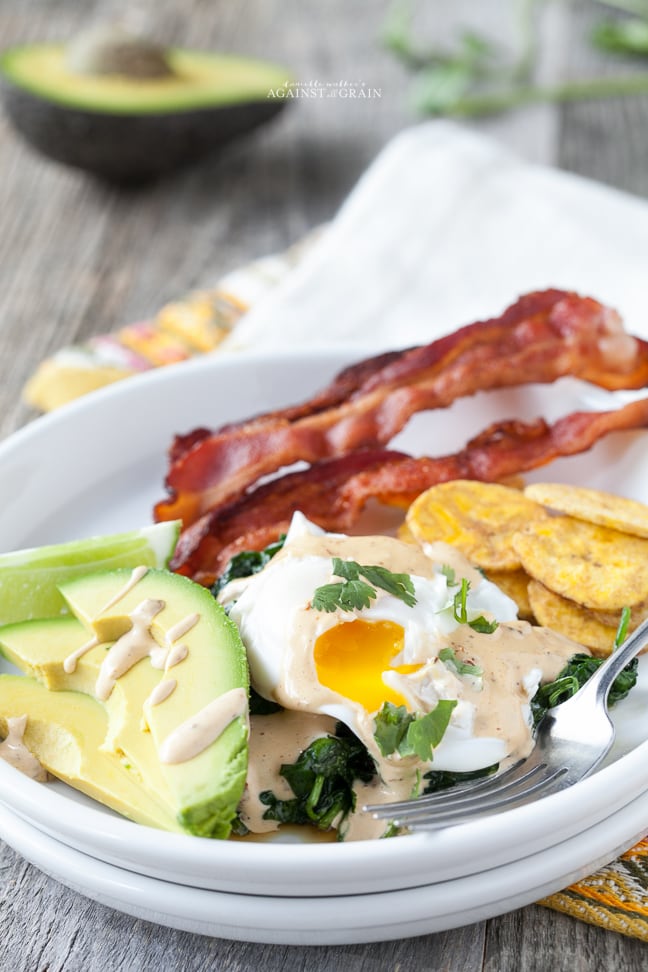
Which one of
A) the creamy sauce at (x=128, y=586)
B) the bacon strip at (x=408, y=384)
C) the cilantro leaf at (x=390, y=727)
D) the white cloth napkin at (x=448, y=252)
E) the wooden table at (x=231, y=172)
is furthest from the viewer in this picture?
the wooden table at (x=231, y=172)

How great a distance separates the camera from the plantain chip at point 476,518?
2.18 m

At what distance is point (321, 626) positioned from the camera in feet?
5.86

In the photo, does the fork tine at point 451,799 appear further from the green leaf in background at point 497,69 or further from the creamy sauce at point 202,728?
the green leaf in background at point 497,69

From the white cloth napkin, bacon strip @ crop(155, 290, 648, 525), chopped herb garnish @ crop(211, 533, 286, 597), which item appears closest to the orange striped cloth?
the white cloth napkin

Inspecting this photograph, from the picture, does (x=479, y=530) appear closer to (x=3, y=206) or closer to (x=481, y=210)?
(x=481, y=210)

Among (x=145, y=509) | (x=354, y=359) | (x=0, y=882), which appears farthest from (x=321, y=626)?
(x=354, y=359)

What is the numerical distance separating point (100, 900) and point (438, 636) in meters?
0.67

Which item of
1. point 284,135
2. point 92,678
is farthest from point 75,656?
point 284,135

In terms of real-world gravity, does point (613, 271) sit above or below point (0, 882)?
above

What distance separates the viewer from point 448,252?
Result: 371cm

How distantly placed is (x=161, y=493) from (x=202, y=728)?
3.95 feet

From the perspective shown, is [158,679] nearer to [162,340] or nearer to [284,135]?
[162,340]

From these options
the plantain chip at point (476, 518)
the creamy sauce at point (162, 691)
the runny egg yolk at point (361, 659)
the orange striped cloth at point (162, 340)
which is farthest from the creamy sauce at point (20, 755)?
the orange striped cloth at point (162, 340)

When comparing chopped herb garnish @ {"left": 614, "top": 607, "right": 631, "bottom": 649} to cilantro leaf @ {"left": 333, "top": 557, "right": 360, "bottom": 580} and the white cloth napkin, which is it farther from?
the white cloth napkin
